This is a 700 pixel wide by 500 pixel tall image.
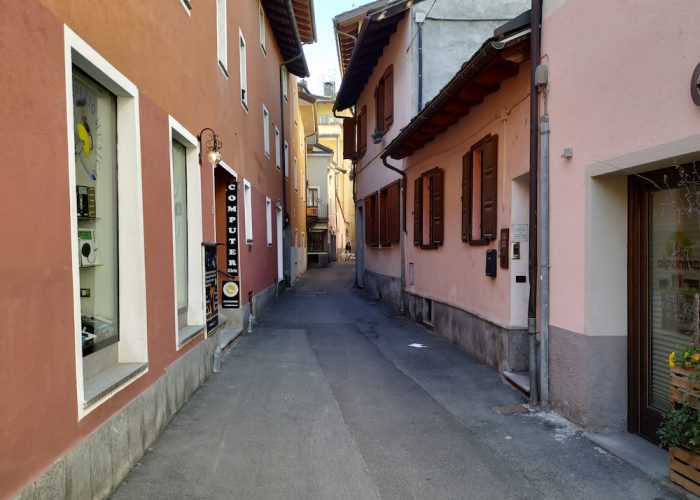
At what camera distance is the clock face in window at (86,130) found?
3.87m

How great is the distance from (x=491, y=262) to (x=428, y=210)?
13.5 ft

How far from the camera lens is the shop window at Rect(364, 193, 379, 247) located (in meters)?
16.6

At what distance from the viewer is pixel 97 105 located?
416 cm

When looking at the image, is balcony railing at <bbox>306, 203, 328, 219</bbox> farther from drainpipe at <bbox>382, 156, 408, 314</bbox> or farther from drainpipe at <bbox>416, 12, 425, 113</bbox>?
drainpipe at <bbox>416, 12, 425, 113</bbox>

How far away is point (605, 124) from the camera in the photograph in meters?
4.43

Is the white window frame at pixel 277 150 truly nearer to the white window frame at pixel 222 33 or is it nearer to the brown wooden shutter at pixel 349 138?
the brown wooden shutter at pixel 349 138

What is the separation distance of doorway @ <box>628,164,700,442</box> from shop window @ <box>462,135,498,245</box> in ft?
8.90

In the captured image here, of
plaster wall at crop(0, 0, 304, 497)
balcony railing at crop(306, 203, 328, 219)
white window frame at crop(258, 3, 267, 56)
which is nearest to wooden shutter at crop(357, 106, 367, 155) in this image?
white window frame at crop(258, 3, 267, 56)

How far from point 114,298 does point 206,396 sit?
208 centimetres

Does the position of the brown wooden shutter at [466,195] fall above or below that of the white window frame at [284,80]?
below

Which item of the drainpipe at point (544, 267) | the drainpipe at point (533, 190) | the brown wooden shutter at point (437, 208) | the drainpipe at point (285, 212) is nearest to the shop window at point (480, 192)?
the brown wooden shutter at point (437, 208)

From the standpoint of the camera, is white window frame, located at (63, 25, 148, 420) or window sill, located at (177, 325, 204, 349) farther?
window sill, located at (177, 325, 204, 349)

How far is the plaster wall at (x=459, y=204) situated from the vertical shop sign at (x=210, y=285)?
12.1 ft

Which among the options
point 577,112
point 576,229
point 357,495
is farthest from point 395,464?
point 577,112
